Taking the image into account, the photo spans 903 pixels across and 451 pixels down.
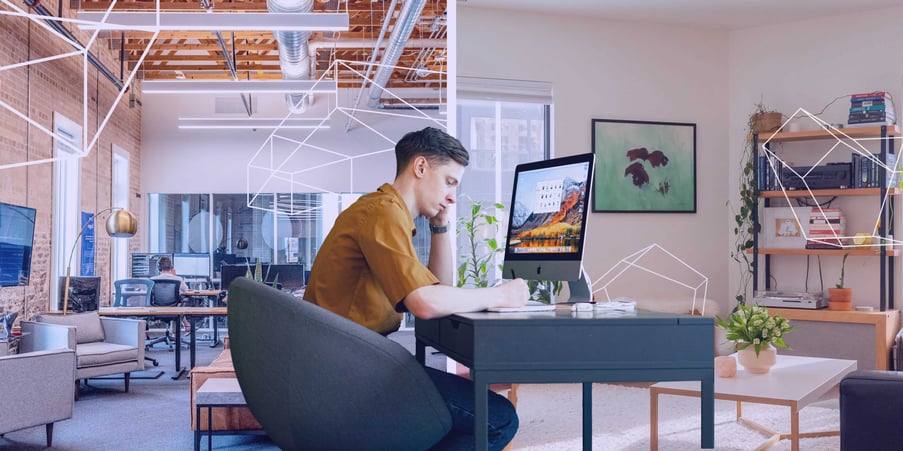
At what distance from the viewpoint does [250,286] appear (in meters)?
1.97

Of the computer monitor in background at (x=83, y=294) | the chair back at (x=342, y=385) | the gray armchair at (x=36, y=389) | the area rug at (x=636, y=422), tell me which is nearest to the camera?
the chair back at (x=342, y=385)

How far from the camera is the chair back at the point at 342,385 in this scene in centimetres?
184

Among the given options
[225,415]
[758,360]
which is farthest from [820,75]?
[225,415]

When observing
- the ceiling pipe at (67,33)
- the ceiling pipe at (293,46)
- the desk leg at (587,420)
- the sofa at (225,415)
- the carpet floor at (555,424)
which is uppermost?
the ceiling pipe at (293,46)

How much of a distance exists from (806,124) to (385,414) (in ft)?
19.9

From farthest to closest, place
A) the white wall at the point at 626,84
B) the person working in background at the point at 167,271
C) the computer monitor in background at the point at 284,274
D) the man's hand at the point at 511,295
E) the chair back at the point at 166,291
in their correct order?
the person working in background at the point at 167,271, the chair back at the point at 166,291, the computer monitor in background at the point at 284,274, the white wall at the point at 626,84, the man's hand at the point at 511,295

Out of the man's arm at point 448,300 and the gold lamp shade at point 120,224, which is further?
the gold lamp shade at point 120,224

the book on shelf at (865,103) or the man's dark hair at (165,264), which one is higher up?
the book on shelf at (865,103)

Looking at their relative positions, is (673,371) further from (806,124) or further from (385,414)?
(806,124)

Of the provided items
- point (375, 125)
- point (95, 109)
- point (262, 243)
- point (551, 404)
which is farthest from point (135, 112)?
point (551, 404)

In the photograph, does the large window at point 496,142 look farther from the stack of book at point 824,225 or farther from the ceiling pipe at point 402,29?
the stack of book at point 824,225

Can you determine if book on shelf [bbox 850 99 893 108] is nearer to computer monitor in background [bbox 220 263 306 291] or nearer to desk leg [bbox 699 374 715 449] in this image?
desk leg [bbox 699 374 715 449]

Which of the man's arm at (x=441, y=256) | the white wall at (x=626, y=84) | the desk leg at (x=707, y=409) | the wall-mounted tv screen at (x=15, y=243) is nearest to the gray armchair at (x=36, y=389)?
the wall-mounted tv screen at (x=15, y=243)

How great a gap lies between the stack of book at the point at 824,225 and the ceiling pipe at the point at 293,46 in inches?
176
